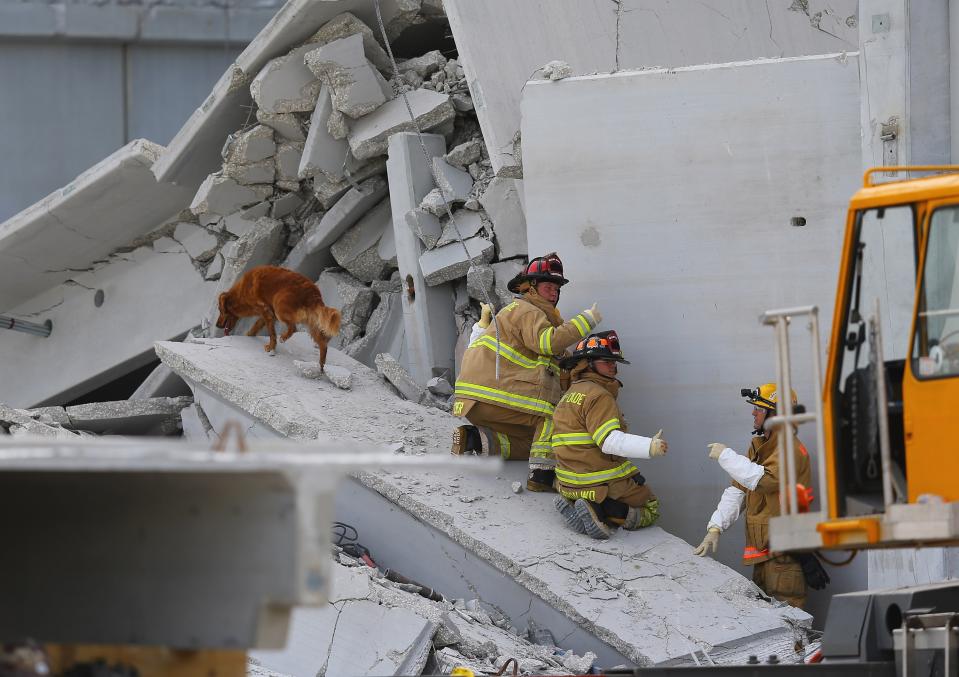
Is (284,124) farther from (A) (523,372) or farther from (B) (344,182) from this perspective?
(A) (523,372)

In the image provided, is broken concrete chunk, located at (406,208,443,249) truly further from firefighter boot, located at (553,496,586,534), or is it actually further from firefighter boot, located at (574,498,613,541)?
firefighter boot, located at (574,498,613,541)

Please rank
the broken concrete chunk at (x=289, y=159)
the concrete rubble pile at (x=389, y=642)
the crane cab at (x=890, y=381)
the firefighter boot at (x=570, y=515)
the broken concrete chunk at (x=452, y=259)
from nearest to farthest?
the crane cab at (x=890, y=381), the concrete rubble pile at (x=389, y=642), the firefighter boot at (x=570, y=515), the broken concrete chunk at (x=452, y=259), the broken concrete chunk at (x=289, y=159)

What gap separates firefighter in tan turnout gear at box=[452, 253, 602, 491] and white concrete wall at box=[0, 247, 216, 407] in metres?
4.52

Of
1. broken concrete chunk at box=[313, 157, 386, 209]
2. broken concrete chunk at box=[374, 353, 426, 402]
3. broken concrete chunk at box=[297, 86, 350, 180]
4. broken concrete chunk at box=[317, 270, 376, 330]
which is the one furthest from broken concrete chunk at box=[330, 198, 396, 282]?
broken concrete chunk at box=[374, 353, 426, 402]

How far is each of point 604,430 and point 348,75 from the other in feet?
14.8

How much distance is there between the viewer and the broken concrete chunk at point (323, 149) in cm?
1185

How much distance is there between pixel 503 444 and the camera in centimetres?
938

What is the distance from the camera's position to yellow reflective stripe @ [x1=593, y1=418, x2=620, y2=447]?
27.6 feet

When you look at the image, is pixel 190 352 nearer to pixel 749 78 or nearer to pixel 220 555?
pixel 749 78

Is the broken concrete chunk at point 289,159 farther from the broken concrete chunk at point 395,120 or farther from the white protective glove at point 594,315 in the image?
the white protective glove at point 594,315

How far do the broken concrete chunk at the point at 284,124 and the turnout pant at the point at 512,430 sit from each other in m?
3.99

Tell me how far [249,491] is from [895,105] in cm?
597

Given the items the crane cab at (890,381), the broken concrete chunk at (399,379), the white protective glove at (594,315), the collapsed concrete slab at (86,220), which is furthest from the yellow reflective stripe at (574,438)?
the collapsed concrete slab at (86,220)

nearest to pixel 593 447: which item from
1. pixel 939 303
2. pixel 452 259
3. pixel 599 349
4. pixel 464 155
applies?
pixel 599 349
